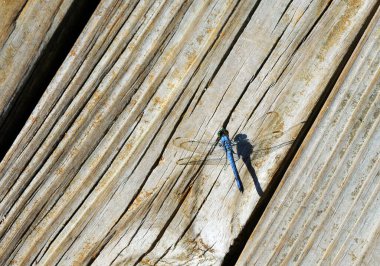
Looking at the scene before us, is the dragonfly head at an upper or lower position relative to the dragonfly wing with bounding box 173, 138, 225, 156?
upper

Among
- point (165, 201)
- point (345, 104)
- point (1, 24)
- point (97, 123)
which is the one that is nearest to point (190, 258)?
point (165, 201)

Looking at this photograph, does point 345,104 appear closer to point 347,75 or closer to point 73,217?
point 347,75

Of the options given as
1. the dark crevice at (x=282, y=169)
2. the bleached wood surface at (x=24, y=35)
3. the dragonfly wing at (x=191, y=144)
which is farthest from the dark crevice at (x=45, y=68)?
the dark crevice at (x=282, y=169)

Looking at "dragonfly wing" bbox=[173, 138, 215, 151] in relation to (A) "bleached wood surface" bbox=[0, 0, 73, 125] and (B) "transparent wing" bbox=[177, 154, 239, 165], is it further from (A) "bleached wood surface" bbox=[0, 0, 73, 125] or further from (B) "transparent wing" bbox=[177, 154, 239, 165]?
(A) "bleached wood surface" bbox=[0, 0, 73, 125]

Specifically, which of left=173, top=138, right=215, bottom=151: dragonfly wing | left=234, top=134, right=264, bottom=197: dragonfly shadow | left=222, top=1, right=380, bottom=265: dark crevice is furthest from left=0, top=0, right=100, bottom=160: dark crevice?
left=222, top=1, right=380, bottom=265: dark crevice

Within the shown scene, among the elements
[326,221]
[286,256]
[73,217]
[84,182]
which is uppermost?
[326,221]

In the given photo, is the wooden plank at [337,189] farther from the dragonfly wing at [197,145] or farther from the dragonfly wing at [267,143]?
the dragonfly wing at [197,145]

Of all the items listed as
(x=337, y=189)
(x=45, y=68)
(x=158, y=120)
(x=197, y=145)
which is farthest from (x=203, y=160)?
(x=45, y=68)
